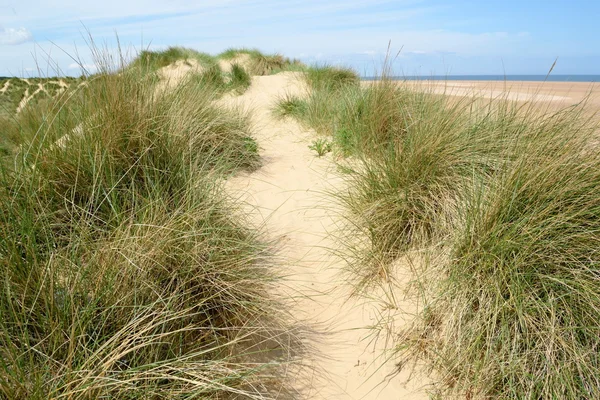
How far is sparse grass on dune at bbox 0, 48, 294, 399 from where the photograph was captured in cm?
135

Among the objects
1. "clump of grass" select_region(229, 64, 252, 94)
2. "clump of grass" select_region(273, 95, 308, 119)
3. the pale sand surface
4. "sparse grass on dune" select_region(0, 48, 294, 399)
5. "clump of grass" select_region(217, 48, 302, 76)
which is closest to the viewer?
"sparse grass on dune" select_region(0, 48, 294, 399)

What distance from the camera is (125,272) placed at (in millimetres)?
1613

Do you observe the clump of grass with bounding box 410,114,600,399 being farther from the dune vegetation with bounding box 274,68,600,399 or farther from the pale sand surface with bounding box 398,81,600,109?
the pale sand surface with bounding box 398,81,600,109

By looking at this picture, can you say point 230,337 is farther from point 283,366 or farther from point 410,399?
point 410,399

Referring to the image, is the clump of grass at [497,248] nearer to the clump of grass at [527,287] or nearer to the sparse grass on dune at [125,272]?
the clump of grass at [527,287]

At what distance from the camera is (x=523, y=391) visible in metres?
1.54

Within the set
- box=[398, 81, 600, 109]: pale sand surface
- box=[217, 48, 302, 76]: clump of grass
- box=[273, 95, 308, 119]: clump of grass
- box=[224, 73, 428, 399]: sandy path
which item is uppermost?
box=[217, 48, 302, 76]: clump of grass

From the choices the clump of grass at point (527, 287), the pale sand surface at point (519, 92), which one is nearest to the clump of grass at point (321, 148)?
the pale sand surface at point (519, 92)

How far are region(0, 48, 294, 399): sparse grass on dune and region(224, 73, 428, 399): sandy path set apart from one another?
0.70 feet

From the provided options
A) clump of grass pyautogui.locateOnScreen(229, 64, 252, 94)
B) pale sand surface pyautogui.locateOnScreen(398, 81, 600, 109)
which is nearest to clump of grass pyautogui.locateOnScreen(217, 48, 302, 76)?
clump of grass pyautogui.locateOnScreen(229, 64, 252, 94)

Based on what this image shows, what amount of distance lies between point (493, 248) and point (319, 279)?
3.77 feet

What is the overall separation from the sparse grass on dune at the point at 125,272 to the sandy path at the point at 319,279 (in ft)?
0.70

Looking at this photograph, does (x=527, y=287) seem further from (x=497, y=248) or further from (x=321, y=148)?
(x=321, y=148)

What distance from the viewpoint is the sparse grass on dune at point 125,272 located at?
53.0 inches
